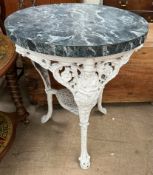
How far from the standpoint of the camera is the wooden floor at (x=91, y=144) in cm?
125

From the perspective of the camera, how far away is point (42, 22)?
41.1 inches

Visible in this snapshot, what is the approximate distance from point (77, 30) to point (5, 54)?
32cm

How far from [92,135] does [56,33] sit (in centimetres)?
71

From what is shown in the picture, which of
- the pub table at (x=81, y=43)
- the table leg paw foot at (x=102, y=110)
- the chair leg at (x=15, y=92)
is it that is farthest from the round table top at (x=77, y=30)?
the table leg paw foot at (x=102, y=110)

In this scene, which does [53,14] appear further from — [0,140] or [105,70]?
[0,140]

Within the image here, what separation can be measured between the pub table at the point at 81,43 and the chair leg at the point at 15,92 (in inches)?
14.0

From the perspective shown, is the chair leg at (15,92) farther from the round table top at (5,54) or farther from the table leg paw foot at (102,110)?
the table leg paw foot at (102,110)

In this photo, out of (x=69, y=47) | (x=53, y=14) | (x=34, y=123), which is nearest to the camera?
(x=69, y=47)

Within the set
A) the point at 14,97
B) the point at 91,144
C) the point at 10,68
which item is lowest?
the point at 91,144

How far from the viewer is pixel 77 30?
3.14ft

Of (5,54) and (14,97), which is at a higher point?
(5,54)

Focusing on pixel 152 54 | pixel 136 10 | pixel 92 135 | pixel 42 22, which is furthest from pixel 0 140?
pixel 136 10

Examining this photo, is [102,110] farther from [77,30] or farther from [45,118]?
[77,30]

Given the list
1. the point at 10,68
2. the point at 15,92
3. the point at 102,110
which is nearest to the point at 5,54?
the point at 10,68
